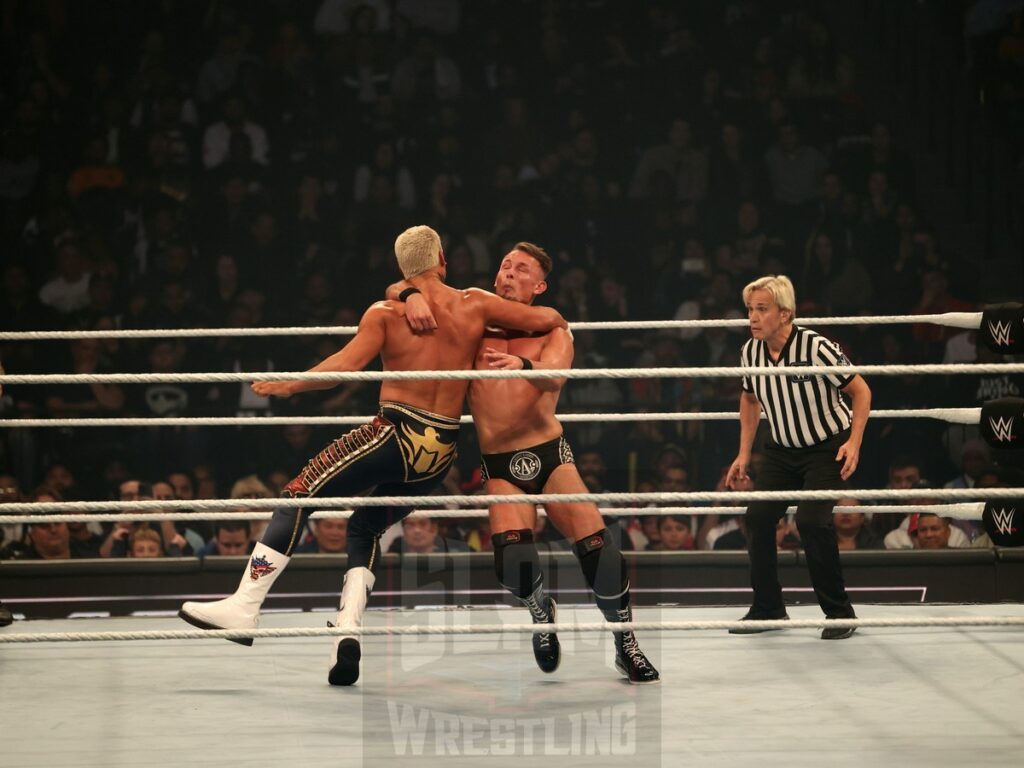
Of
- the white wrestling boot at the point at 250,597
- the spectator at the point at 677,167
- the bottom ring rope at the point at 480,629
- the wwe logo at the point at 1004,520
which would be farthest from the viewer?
the spectator at the point at 677,167

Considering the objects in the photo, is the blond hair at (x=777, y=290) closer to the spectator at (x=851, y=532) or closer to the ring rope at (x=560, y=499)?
the ring rope at (x=560, y=499)

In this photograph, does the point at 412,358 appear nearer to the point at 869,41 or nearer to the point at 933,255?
the point at 933,255

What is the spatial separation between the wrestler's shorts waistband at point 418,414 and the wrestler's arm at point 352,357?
0.14 meters

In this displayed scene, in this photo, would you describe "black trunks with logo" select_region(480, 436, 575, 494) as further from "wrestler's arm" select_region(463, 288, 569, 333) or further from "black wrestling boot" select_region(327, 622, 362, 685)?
"black wrestling boot" select_region(327, 622, 362, 685)

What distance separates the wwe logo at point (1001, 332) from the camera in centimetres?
272

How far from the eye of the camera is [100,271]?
20.3 feet

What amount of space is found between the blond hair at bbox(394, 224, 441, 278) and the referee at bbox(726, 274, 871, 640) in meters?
0.88

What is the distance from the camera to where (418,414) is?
2932 mm

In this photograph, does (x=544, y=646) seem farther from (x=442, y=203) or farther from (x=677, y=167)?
(x=677, y=167)

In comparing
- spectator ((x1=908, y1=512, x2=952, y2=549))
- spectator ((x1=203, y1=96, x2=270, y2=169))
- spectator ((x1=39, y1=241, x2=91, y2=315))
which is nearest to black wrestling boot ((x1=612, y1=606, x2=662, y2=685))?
spectator ((x1=908, y1=512, x2=952, y2=549))

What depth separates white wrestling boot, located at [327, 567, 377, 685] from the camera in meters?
2.88

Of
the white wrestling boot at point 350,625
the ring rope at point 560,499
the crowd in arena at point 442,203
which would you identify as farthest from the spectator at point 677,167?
the ring rope at point 560,499

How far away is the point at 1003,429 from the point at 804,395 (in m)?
0.76

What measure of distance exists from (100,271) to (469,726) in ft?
14.2
